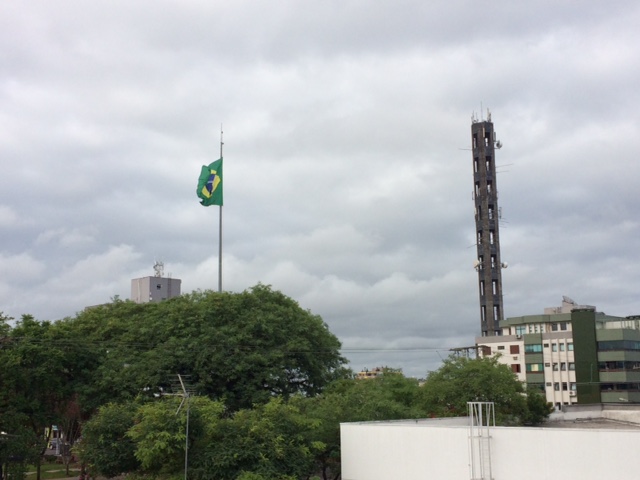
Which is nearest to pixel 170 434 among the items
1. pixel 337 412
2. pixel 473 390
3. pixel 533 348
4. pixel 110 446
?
pixel 110 446

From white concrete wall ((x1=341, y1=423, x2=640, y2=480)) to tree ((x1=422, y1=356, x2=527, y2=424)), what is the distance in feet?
55.8

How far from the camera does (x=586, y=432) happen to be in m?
27.1

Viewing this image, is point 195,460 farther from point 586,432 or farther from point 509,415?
point 509,415

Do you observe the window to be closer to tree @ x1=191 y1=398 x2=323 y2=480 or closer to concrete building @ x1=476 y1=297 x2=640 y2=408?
concrete building @ x1=476 y1=297 x2=640 y2=408

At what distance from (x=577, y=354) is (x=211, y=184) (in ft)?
209

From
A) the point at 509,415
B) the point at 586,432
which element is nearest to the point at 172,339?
the point at 509,415

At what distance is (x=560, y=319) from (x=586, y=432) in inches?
3290

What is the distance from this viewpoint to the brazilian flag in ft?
204

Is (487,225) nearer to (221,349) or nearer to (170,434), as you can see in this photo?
(221,349)

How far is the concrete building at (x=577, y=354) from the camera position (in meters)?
95.7

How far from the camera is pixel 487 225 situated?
410 ft

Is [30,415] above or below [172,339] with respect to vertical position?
below

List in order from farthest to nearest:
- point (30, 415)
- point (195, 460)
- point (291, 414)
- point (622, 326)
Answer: point (622, 326)
point (30, 415)
point (291, 414)
point (195, 460)

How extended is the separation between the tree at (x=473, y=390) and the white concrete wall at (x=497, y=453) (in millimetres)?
17001
